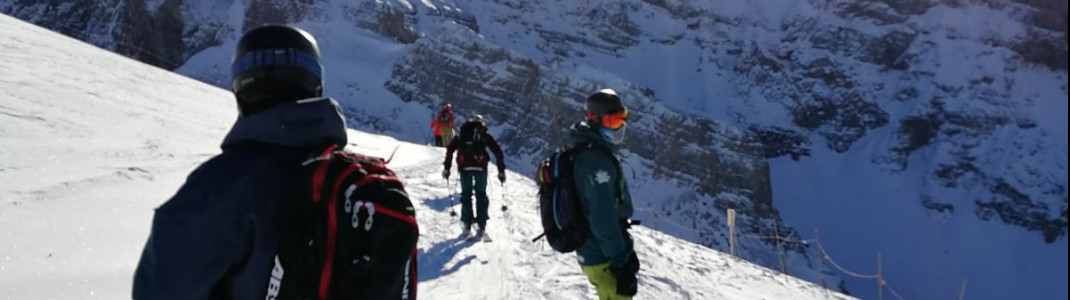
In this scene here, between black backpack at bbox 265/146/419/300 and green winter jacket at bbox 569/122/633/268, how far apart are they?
218 cm

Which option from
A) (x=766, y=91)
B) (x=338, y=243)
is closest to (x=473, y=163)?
(x=338, y=243)

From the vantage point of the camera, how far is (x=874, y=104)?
334ft

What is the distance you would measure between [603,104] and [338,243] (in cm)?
268

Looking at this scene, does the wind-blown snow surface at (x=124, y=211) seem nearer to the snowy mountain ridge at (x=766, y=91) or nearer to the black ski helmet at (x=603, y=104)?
the black ski helmet at (x=603, y=104)

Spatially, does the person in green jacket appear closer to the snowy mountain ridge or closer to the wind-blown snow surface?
the wind-blown snow surface

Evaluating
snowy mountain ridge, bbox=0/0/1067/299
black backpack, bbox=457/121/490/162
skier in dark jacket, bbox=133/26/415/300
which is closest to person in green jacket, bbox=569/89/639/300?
skier in dark jacket, bbox=133/26/415/300

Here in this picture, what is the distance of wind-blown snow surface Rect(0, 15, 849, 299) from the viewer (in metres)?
4.93

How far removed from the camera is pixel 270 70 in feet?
6.09

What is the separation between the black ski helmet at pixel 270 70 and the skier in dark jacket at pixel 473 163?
7.03 meters

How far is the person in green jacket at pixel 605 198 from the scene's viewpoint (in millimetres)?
3852

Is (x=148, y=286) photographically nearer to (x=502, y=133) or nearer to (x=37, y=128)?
(x=37, y=128)

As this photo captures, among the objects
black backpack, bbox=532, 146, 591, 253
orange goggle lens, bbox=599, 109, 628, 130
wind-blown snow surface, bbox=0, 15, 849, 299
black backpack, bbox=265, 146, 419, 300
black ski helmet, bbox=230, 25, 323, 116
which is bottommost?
wind-blown snow surface, bbox=0, 15, 849, 299

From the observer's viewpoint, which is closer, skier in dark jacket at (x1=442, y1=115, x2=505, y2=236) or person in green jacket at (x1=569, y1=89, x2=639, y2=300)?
person in green jacket at (x1=569, y1=89, x2=639, y2=300)

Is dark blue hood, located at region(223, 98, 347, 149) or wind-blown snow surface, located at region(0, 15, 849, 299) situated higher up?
dark blue hood, located at region(223, 98, 347, 149)
